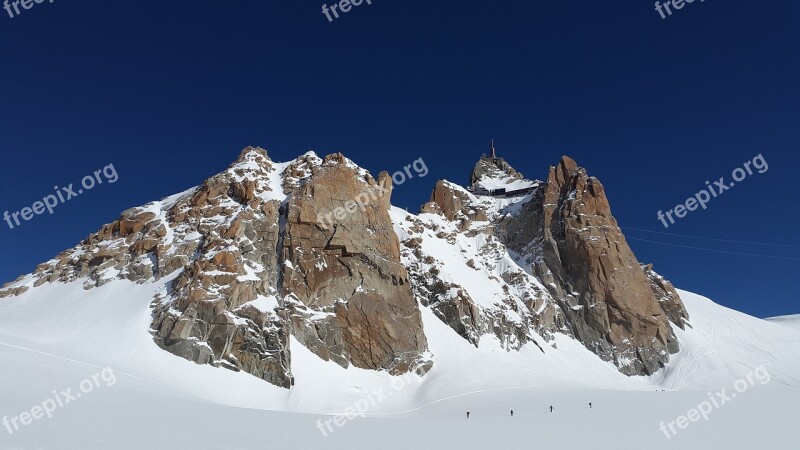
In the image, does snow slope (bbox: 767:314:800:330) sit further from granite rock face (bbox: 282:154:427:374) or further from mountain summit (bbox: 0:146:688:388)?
granite rock face (bbox: 282:154:427:374)

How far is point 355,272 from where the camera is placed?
181 ft

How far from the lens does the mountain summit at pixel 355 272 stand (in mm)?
44969

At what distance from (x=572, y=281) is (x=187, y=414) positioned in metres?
69.8

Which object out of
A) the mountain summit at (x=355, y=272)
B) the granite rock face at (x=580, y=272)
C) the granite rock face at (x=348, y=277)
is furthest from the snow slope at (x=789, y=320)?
the granite rock face at (x=348, y=277)

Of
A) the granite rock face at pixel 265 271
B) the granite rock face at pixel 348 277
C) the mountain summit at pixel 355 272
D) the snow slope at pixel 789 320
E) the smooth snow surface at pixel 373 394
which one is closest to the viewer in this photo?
the smooth snow surface at pixel 373 394

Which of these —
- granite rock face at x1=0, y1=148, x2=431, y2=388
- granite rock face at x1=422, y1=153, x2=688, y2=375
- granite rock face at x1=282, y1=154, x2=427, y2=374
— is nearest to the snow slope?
granite rock face at x1=422, y1=153, x2=688, y2=375

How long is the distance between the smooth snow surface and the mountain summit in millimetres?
2362

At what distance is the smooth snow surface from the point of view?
54.3 feet

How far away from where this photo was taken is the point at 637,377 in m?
67.9

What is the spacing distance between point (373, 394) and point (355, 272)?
14.7 m

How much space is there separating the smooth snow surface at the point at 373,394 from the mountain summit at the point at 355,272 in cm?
236

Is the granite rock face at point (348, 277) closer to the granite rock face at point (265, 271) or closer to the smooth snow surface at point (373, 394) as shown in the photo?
the granite rock face at point (265, 271)

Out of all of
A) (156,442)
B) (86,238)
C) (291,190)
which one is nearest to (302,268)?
(291,190)

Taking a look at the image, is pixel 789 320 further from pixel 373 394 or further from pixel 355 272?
pixel 373 394
